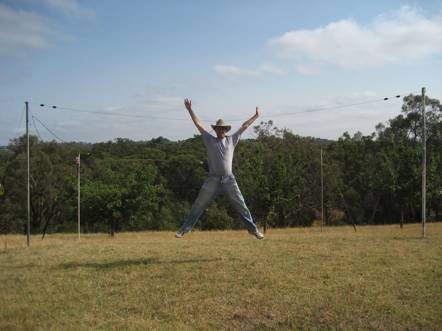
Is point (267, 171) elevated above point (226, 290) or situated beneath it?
elevated above

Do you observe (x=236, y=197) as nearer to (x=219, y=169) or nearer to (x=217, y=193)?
(x=217, y=193)

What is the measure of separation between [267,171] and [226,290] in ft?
94.8

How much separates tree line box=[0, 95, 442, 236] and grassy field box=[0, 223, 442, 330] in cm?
2650

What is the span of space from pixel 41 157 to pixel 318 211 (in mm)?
30331

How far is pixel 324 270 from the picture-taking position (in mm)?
7922

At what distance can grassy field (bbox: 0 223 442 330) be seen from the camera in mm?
5809

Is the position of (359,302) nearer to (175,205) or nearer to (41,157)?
(175,205)

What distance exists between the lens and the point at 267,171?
35.5 m

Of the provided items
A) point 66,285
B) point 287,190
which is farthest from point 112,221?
point 66,285

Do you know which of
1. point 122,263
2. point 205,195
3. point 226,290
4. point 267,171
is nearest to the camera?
point 226,290

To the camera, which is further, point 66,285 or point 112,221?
point 112,221

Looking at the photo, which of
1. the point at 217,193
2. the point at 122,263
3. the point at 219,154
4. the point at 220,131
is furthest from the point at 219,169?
the point at 122,263

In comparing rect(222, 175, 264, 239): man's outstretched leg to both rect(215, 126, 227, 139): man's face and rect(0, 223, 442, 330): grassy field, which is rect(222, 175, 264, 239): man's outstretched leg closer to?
rect(0, 223, 442, 330): grassy field

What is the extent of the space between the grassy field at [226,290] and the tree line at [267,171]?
26505mm
